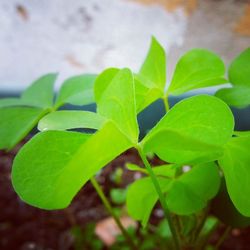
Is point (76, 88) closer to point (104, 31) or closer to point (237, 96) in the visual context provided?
point (237, 96)

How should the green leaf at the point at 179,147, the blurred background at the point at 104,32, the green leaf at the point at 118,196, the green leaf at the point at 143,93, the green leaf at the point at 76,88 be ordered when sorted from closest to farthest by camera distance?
the green leaf at the point at 179,147 < the green leaf at the point at 143,93 < the green leaf at the point at 76,88 < the green leaf at the point at 118,196 < the blurred background at the point at 104,32

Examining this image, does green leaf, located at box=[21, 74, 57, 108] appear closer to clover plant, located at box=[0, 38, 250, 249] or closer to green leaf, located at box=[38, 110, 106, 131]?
clover plant, located at box=[0, 38, 250, 249]

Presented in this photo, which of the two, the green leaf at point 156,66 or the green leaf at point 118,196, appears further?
the green leaf at point 118,196

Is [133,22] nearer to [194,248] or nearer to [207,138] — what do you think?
[194,248]

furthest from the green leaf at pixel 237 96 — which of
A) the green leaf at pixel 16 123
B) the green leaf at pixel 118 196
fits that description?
the green leaf at pixel 118 196

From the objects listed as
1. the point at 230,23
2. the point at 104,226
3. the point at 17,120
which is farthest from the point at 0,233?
the point at 230,23

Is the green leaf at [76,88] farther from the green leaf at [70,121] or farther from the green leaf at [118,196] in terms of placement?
the green leaf at [118,196]
